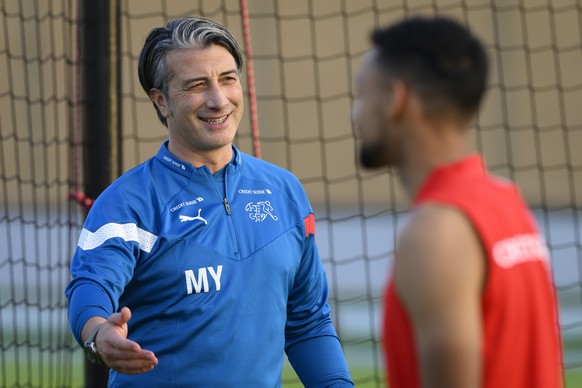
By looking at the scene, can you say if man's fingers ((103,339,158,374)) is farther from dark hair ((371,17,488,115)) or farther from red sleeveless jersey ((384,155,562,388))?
dark hair ((371,17,488,115))

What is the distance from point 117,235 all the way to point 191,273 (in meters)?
0.21

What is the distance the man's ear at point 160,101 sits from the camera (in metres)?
2.97

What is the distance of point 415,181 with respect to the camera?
1.68 metres

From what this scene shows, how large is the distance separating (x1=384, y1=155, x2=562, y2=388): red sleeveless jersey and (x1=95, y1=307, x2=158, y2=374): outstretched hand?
0.78 meters

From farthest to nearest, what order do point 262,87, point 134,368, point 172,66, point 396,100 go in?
point 262,87
point 172,66
point 134,368
point 396,100

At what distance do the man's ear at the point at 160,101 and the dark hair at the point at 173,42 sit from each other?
0.5 inches

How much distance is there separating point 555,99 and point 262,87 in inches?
135

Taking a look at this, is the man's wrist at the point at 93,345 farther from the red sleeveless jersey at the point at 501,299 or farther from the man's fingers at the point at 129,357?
the red sleeveless jersey at the point at 501,299

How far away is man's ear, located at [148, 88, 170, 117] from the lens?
9.73 feet

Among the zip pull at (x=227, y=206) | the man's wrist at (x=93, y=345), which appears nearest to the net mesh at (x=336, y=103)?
the zip pull at (x=227, y=206)

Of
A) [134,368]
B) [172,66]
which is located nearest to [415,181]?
[134,368]

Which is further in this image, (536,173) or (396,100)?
(536,173)

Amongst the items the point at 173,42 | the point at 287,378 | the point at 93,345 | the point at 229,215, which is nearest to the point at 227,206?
the point at 229,215

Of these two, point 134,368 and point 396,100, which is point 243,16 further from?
point 396,100
